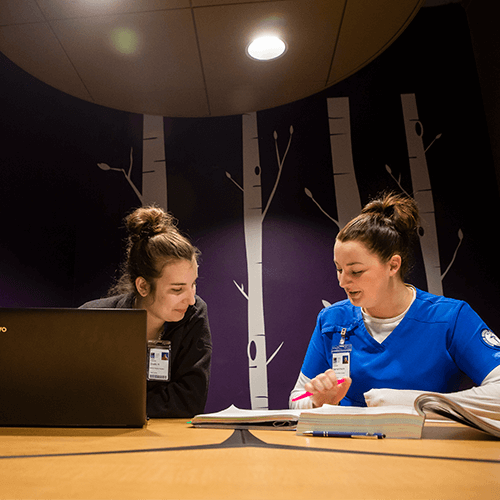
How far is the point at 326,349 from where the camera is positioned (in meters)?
1.74

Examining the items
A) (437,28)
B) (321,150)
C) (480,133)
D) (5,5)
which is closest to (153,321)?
(5,5)

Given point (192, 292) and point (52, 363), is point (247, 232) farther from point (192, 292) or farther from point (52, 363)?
point (52, 363)

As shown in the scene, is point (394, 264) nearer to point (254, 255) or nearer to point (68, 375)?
point (254, 255)

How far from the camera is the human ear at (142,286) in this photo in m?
1.89

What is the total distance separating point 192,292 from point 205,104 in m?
1.44

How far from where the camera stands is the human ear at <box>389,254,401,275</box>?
1.73 meters

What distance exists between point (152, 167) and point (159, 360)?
1.74 meters

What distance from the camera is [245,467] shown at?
0.48m

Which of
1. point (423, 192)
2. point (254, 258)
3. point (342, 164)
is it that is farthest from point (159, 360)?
point (423, 192)

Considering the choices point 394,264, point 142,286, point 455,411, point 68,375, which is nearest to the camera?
point 455,411

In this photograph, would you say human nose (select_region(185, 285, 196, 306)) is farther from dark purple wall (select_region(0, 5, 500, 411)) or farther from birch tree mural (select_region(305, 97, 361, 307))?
birch tree mural (select_region(305, 97, 361, 307))

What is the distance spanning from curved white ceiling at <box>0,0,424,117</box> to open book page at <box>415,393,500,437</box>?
1.71 metres

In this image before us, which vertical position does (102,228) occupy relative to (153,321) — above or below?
above

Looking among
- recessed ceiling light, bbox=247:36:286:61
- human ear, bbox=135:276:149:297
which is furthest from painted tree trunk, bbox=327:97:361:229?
human ear, bbox=135:276:149:297
